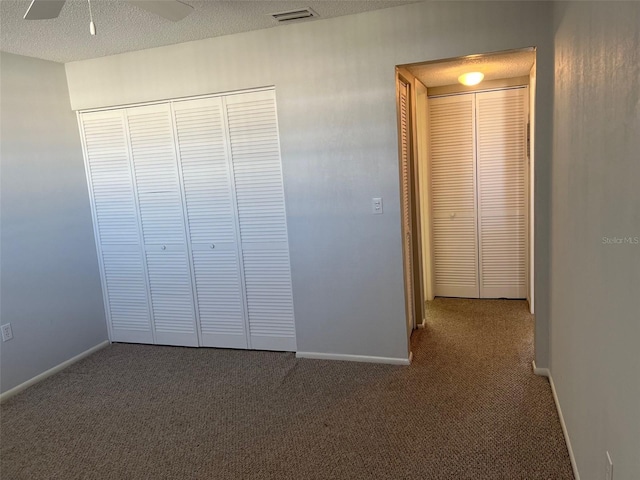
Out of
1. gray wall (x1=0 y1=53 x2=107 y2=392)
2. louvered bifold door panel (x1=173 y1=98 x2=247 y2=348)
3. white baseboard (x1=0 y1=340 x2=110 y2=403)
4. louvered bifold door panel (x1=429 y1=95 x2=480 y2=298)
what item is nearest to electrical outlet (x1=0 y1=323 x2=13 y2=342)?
gray wall (x1=0 y1=53 x2=107 y2=392)

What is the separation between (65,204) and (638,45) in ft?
12.5

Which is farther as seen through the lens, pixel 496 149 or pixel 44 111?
pixel 496 149

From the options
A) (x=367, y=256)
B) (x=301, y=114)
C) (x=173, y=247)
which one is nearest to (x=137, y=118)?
(x=173, y=247)

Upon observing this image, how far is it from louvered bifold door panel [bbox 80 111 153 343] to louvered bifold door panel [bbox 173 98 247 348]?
1.75ft

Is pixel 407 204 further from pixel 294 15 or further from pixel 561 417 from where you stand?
pixel 561 417

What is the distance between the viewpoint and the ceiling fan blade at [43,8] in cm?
189

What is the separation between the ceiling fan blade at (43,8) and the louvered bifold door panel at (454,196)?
3452 millimetres

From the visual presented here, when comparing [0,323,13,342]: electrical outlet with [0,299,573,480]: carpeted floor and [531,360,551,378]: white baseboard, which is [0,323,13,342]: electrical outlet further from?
[531,360,551,378]: white baseboard

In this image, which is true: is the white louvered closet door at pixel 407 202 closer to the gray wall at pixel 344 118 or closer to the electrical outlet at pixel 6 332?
the gray wall at pixel 344 118

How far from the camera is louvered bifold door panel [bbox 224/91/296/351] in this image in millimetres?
3383

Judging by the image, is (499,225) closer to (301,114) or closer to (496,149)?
(496,149)

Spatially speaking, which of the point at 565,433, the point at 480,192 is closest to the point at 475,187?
the point at 480,192

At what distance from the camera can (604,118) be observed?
4.89 feet

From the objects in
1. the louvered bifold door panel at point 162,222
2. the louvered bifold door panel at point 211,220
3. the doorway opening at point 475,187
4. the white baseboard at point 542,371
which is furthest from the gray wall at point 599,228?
the louvered bifold door panel at point 162,222
